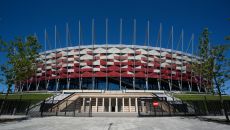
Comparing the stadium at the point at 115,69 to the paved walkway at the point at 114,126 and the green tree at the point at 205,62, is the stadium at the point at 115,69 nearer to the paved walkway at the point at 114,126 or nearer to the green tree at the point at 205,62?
the green tree at the point at 205,62

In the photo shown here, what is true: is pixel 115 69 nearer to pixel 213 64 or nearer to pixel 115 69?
pixel 115 69

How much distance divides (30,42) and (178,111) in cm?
2100

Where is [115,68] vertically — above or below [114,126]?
above

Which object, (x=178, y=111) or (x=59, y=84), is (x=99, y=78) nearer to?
(x=59, y=84)

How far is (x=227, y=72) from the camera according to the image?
19719 millimetres

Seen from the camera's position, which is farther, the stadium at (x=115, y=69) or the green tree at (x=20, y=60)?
the stadium at (x=115, y=69)

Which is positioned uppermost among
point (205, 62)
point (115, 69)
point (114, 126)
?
point (115, 69)

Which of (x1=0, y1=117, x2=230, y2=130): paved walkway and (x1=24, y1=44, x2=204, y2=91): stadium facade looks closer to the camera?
(x1=0, y1=117, x2=230, y2=130): paved walkway

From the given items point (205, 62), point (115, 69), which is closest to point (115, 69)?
point (115, 69)

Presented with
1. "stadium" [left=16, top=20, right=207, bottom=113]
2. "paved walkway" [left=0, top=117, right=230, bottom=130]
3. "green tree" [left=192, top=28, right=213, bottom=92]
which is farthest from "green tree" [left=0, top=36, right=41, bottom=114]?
"stadium" [left=16, top=20, right=207, bottom=113]

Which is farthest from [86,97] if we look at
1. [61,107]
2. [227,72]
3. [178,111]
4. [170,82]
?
[170,82]

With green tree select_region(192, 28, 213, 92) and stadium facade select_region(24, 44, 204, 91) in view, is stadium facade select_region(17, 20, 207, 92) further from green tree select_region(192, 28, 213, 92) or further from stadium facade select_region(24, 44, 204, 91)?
green tree select_region(192, 28, 213, 92)

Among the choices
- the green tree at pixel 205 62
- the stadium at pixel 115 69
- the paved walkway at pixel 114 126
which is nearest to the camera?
the paved walkway at pixel 114 126

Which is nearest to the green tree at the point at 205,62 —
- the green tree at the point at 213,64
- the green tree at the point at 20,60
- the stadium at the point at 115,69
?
the green tree at the point at 213,64
